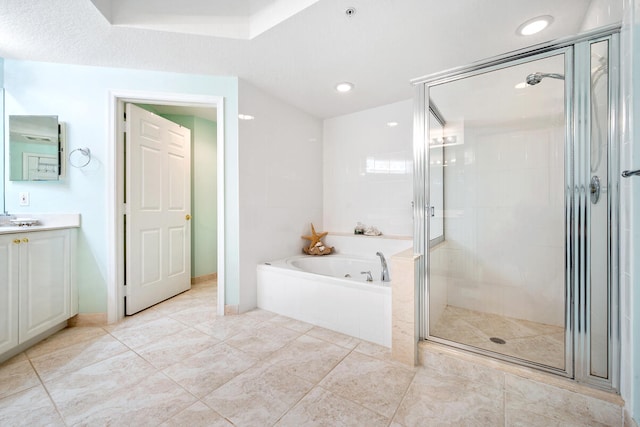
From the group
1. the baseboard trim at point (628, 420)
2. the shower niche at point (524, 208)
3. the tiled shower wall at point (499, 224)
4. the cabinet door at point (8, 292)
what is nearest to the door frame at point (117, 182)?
the cabinet door at point (8, 292)

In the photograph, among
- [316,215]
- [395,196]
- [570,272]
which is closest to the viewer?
[570,272]

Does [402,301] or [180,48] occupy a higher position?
[180,48]

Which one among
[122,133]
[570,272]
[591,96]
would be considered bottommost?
[570,272]

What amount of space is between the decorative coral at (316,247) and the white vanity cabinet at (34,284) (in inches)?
86.7

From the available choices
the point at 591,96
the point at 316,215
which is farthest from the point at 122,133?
the point at 591,96

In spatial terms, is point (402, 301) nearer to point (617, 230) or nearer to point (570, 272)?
point (570, 272)

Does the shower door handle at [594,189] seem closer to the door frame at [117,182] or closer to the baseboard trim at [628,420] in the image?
the baseboard trim at [628,420]


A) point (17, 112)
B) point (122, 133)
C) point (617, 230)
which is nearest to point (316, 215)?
point (122, 133)

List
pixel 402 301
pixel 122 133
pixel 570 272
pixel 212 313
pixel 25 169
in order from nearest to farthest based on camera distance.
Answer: pixel 570 272 → pixel 402 301 → pixel 25 169 → pixel 122 133 → pixel 212 313

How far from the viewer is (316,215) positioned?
344cm

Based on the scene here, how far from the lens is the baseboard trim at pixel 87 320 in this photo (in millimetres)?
2160

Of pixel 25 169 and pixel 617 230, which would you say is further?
pixel 25 169

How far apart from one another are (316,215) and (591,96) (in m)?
2.67

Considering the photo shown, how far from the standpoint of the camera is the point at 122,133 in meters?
2.28
